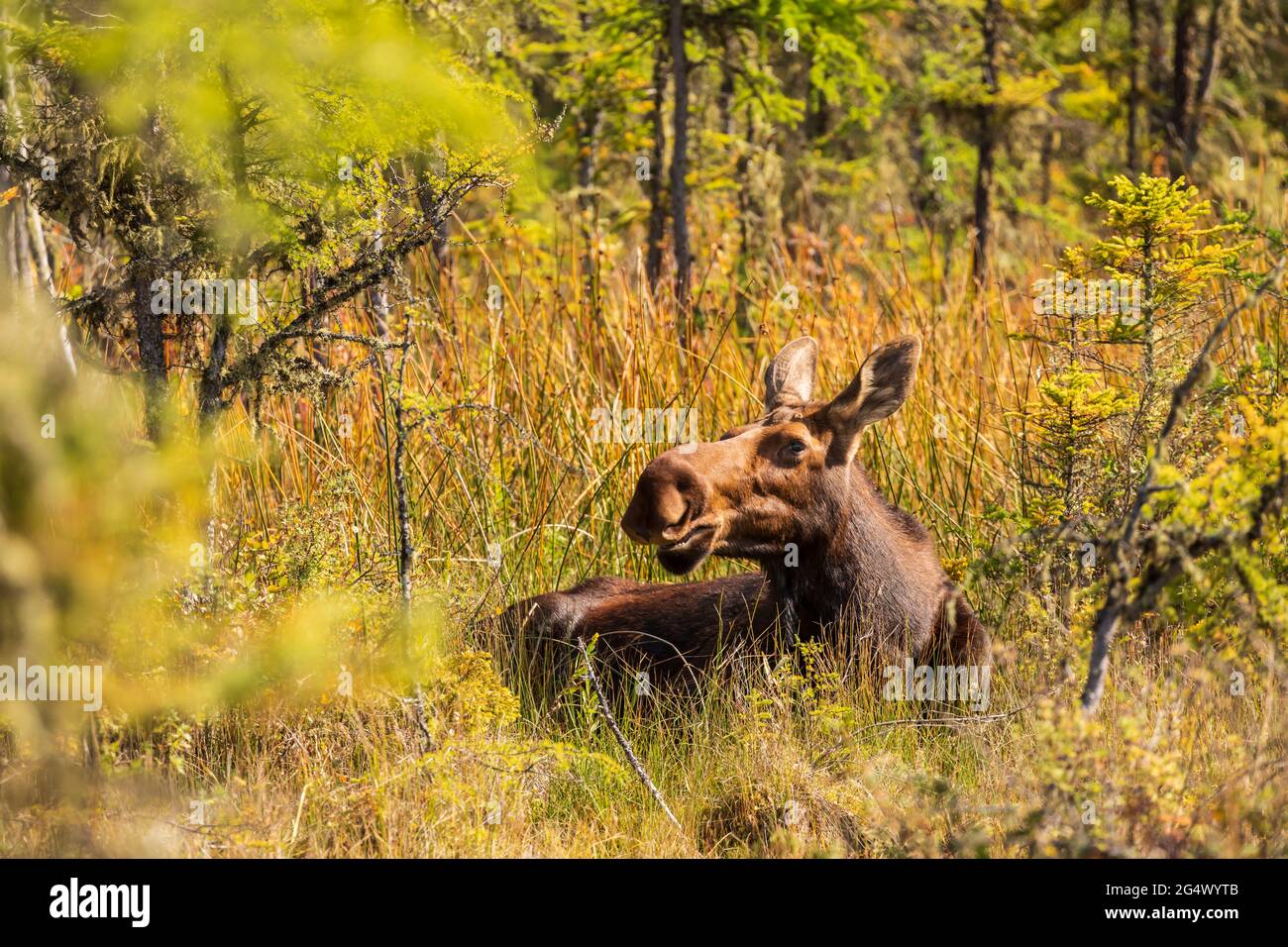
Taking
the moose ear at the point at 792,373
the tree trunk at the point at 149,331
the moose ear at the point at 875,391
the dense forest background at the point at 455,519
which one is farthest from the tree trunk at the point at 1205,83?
the tree trunk at the point at 149,331

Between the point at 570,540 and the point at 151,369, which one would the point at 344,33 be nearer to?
the point at 151,369

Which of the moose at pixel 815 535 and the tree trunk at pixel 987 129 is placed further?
the tree trunk at pixel 987 129

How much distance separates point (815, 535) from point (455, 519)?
2.07 m

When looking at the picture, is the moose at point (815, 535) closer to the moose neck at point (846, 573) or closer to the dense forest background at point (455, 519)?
the moose neck at point (846, 573)

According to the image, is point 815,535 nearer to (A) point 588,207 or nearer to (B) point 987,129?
(A) point 588,207

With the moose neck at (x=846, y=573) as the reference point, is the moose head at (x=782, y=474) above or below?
above

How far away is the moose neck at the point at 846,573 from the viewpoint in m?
5.28

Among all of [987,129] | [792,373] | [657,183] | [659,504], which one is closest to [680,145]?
[657,183]

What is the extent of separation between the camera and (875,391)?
17.2ft

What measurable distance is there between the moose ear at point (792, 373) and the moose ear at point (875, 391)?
341mm

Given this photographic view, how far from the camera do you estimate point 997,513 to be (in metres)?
5.40

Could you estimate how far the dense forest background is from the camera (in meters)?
3.41

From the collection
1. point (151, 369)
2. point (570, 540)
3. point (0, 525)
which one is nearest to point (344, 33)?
point (151, 369)

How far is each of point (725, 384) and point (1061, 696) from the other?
144 inches
